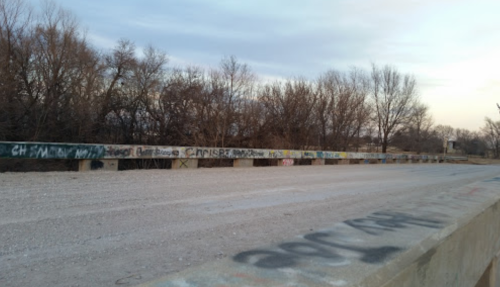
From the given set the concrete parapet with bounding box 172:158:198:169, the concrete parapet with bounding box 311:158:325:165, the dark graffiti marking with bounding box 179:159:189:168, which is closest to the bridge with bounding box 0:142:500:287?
the concrete parapet with bounding box 172:158:198:169

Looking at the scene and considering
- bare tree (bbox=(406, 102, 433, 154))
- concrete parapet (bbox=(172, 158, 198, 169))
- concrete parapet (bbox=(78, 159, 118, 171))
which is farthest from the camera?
bare tree (bbox=(406, 102, 433, 154))

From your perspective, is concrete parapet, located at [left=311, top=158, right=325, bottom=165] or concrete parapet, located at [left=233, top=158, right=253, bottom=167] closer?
concrete parapet, located at [left=233, top=158, right=253, bottom=167]

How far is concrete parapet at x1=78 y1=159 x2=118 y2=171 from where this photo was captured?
13.2 meters

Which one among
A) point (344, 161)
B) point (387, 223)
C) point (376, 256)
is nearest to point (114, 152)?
point (387, 223)

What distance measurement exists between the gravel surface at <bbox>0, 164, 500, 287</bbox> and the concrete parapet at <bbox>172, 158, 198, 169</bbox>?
17.0 ft

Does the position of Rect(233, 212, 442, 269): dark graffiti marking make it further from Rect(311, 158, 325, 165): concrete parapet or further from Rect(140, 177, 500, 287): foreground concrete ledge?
Rect(311, 158, 325, 165): concrete parapet

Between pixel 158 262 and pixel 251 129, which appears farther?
pixel 251 129

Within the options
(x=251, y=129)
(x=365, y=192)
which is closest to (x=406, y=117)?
(x=251, y=129)

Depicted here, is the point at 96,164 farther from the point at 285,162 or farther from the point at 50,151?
the point at 285,162

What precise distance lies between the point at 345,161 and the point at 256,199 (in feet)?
76.0

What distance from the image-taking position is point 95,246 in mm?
4730

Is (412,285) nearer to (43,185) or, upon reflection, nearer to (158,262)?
(158,262)

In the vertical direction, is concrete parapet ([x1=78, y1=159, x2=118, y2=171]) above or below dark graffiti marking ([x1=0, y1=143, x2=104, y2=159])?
below

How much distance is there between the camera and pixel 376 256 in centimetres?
292
